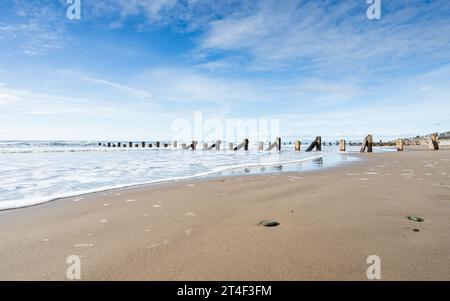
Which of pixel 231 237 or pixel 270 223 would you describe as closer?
pixel 231 237

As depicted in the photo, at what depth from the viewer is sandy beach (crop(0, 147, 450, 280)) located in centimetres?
209

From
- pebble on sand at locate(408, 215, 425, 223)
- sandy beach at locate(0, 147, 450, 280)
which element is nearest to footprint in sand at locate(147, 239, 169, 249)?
sandy beach at locate(0, 147, 450, 280)

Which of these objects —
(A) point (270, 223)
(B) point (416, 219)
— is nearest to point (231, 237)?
(A) point (270, 223)

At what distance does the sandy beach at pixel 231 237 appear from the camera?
209 centimetres

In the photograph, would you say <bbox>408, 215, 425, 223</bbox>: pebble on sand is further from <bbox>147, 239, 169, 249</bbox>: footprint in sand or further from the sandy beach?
<bbox>147, 239, 169, 249</bbox>: footprint in sand

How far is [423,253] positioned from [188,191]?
13.7ft

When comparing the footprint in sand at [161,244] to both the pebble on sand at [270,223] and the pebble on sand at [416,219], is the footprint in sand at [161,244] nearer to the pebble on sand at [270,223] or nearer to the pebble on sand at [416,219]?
the pebble on sand at [270,223]

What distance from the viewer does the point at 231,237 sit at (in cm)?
283

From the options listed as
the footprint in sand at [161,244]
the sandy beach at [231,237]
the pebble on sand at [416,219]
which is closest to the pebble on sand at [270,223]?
the sandy beach at [231,237]

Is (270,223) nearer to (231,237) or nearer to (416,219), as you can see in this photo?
(231,237)

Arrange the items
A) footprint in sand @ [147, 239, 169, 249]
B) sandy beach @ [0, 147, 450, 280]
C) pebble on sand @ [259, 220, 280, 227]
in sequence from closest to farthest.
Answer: sandy beach @ [0, 147, 450, 280]
footprint in sand @ [147, 239, 169, 249]
pebble on sand @ [259, 220, 280, 227]

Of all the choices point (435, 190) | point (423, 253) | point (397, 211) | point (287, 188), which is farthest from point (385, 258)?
point (435, 190)
